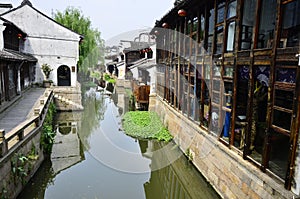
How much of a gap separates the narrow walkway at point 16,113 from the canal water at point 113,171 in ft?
6.73

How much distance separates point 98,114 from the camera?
18391 mm

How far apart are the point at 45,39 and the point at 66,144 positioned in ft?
40.4

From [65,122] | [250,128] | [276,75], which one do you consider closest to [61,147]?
[65,122]

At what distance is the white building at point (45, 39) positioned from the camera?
62.3 ft

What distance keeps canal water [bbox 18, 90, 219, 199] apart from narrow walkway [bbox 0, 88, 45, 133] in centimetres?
205

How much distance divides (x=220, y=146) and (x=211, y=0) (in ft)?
16.6

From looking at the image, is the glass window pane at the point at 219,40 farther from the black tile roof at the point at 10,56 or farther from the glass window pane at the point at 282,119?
the black tile roof at the point at 10,56

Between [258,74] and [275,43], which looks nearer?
[275,43]

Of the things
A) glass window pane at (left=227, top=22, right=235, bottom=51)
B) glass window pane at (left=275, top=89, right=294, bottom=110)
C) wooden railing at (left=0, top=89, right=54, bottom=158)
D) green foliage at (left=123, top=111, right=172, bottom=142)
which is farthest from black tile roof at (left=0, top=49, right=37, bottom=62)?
glass window pane at (left=275, top=89, right=294, bottom=110)

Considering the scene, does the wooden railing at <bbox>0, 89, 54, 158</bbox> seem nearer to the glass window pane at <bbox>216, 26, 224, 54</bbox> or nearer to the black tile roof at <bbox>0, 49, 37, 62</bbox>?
the black tile roof at <bbox>0, 49, 37, 62</bbox>

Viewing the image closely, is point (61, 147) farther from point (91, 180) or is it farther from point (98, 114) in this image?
point (98, 114)

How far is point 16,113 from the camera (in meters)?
11.0

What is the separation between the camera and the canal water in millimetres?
7375

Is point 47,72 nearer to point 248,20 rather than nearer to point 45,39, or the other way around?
point 45,39
